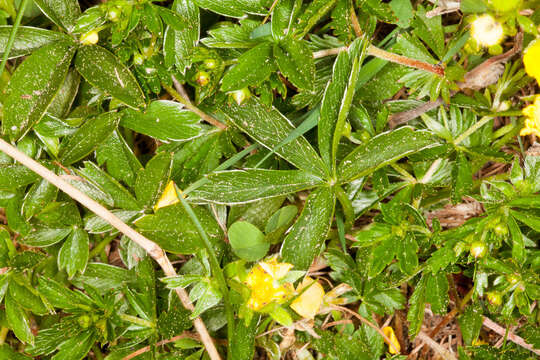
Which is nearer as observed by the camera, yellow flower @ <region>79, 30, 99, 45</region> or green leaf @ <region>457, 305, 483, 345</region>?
yellow flower @ <region>79, 30, 99, 45</region>

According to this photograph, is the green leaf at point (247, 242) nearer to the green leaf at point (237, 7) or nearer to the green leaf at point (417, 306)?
the green leaf at point (417, 306)

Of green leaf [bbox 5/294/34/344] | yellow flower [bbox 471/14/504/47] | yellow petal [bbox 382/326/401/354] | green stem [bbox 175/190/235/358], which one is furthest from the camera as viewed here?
yellow petal [bbox 382/326/401/354]

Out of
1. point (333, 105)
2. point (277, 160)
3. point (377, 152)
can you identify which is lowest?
point (277, 160)

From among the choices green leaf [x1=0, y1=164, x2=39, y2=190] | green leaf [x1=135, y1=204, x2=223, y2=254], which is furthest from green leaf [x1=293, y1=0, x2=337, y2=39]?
green leaf [x1=0, y1=164, x2=39, y2=190]

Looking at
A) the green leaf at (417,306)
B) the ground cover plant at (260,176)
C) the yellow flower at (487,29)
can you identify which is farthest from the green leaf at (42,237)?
the yellow flower at (487,29)

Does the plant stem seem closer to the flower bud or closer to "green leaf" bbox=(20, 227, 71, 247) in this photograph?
"green leaf" bbox=(20, 227, 71, 247)

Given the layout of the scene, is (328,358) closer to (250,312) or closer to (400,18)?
(250,312)

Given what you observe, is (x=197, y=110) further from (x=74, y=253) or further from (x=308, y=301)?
(x=308, y=301)

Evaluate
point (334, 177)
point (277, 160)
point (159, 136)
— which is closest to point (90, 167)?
point (159, 136)
